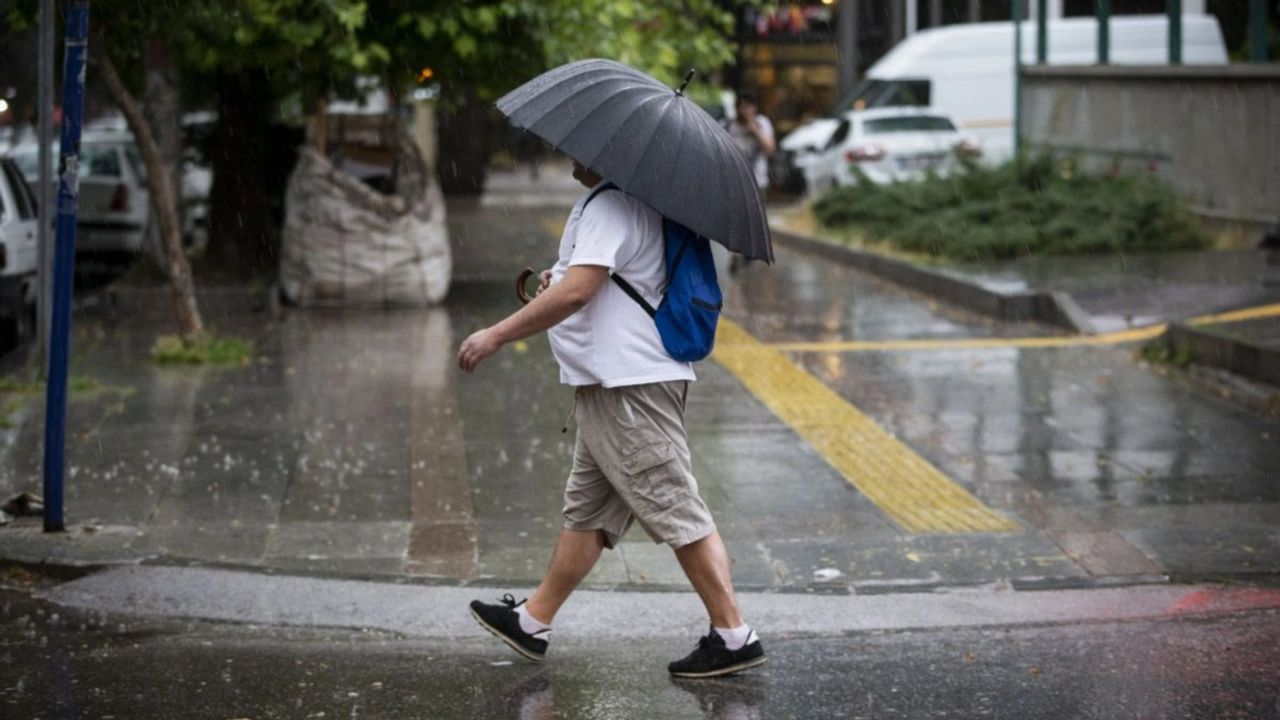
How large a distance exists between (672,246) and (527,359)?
714 centimetres

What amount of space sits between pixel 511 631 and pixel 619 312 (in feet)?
3.57

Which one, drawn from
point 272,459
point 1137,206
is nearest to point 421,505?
point 272,459

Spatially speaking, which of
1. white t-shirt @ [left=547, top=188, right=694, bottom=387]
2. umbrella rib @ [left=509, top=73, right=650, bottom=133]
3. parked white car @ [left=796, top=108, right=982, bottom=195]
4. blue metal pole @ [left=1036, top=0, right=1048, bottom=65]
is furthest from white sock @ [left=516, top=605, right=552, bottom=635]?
parked white car @ [left=796, top=108, right=982, bottom=195]

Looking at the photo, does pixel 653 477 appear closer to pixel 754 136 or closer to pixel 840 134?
pixel 754 136

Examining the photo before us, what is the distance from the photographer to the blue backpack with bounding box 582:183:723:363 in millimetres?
5309

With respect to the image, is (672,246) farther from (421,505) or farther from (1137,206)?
(1137,206)

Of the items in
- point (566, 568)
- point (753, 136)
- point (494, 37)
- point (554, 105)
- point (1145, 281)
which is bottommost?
point (1145, 281)

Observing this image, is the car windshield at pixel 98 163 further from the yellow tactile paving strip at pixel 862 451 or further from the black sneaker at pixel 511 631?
the black sneaker at pixel 511 631

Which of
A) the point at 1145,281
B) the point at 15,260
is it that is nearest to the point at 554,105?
the point at 15,260

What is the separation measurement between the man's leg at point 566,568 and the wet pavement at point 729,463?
3.76 feet

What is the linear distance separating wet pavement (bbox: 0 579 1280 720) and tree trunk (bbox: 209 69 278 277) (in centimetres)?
1251

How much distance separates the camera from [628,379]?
5250 millimetres

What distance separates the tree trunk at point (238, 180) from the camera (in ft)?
60.5

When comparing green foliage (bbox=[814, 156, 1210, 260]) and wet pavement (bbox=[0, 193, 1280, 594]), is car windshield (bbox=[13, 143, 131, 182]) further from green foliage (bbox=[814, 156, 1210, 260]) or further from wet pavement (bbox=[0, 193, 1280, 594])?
green foliage (bbox=[814, 156, 1210, 260])
